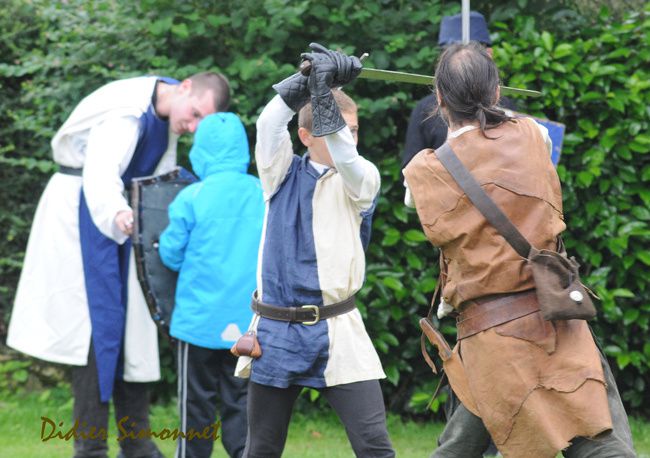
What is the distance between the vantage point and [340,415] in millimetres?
3883

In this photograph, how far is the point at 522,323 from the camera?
317 cm

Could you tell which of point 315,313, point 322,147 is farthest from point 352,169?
point 315,313

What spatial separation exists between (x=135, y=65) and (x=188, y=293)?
2.16m

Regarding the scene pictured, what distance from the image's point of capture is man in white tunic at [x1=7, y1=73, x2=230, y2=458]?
496 cm

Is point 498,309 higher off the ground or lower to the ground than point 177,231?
higher

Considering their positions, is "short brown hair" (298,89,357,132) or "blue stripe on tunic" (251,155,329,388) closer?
"blue stripe on tunic" (251,155,329,388)

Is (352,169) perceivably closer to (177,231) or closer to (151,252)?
(177,231)

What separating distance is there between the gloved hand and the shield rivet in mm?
963

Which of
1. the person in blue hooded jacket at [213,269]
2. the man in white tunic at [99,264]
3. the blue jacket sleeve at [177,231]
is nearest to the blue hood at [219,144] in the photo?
the person in blue hooded jacket at [213,269]

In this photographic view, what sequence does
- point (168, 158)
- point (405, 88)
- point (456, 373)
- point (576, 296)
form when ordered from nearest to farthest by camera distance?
point (576, 296), point (456, 373), point (168, 158), point (405, 88)

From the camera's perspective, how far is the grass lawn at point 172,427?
5.75m

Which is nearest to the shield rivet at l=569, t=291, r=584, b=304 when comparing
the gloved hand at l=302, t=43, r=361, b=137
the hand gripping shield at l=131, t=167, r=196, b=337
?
the gloved hand at l=302, t=43, r=361, b=137

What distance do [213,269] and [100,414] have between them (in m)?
0.92

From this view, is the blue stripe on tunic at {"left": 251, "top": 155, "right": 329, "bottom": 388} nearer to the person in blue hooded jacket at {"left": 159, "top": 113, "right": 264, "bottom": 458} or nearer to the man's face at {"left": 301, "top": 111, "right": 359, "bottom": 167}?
the man's face at {"left": 301, "top": 111, "right": 359, "bottom": 167}
